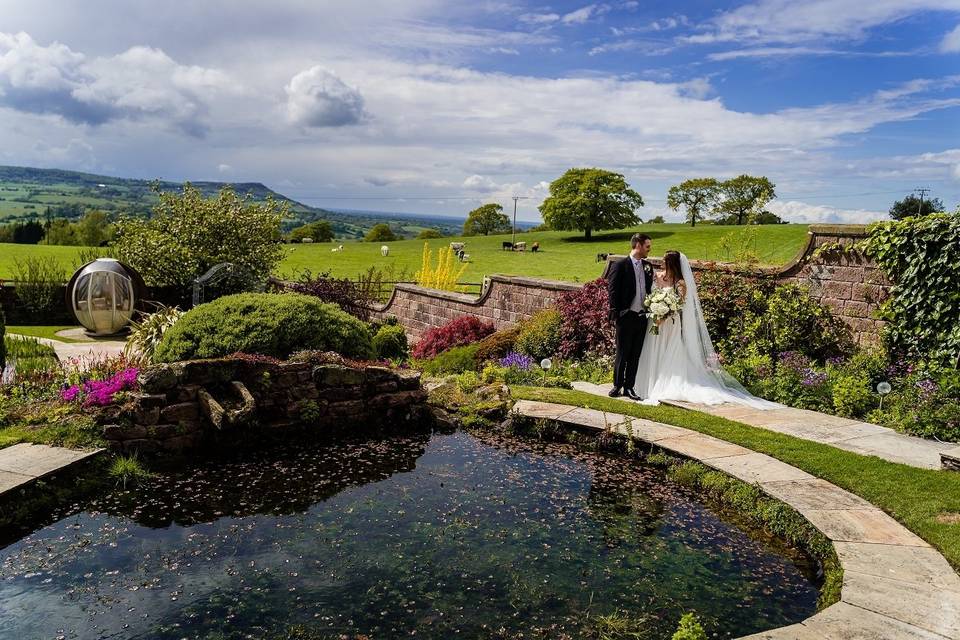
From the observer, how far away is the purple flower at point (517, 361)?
10312 millimetres

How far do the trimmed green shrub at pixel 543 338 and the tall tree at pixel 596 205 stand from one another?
37.2 m

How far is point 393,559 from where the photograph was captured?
4078mm

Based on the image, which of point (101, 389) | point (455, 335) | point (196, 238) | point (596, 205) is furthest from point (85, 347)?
point (596, 205)

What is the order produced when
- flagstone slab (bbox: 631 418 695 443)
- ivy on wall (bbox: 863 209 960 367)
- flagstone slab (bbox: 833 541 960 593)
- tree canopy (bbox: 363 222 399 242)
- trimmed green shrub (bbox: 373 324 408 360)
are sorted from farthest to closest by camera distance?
tree canopy (bbox: 363 222 399 242)
trimmed green shrub (bbox: 373 324 408 360)
ivy on wall (bbox: 863 209 960 367)
flagstone slab (bbox: 631 418 695 443)
flagstone slab (bbox: 833 541 960 593)

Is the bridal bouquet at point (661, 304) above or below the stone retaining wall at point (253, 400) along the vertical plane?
above

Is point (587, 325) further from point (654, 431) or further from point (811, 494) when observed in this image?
point (811, 494)

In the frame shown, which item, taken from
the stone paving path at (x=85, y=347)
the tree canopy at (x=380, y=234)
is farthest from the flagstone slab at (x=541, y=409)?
the tree canopy at (x=380, y=234)

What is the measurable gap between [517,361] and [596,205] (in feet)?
131

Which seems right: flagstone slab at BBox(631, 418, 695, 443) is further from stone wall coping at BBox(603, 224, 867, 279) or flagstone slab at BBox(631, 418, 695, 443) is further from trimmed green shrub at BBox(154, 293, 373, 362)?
trimmed green shrub at BBox(154, 293, 373, 362)

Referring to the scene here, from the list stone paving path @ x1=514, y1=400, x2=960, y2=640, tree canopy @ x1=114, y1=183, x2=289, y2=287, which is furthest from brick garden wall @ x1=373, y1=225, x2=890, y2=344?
tree canopy @ x1=114, y1=183, x2=289, y2=287

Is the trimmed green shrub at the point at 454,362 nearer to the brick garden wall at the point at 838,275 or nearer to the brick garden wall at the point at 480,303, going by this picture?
the brick garden wall at the point at 480,303

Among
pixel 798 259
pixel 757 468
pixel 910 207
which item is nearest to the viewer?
pixel 757 468

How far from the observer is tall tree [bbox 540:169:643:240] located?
158ft

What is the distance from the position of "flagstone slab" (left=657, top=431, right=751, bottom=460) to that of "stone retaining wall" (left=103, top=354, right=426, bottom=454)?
2555 mm
